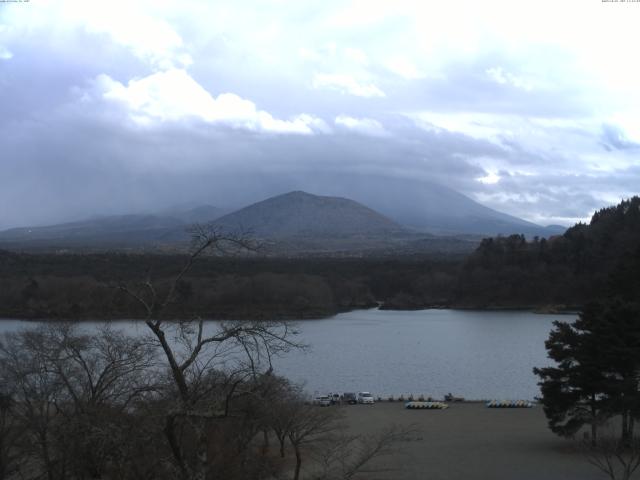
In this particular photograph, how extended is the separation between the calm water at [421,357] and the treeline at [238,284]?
3695 millimetres

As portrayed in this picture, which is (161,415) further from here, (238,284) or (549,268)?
(549,268)

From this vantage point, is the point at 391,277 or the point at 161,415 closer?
the point at 161,415

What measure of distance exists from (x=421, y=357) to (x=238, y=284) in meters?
27.1

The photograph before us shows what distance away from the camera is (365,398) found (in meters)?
26.5

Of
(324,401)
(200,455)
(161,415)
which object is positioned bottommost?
(324,401)

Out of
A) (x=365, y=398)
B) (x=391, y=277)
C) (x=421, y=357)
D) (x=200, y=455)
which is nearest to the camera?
(x=200, y=455)

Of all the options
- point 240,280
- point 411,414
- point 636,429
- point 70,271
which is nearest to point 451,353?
point 411,414

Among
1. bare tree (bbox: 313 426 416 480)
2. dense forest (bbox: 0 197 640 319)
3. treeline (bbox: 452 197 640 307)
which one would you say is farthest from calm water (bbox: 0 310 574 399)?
treeline (bbox: 452 197 640 307)

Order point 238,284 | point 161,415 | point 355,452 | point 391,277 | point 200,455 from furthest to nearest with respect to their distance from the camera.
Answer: point 391,277, point 238,284, point 355,452, point 161,415, point 200,455

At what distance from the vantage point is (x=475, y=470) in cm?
1633

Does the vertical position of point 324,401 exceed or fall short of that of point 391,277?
it falls short

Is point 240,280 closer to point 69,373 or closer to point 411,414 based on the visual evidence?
point 411,414

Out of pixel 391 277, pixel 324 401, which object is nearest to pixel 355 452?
pixel 324 401

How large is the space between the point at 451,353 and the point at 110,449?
3407 centimetres
